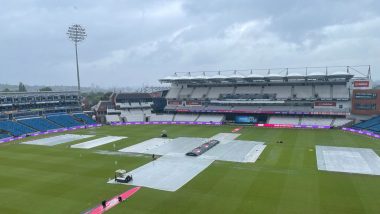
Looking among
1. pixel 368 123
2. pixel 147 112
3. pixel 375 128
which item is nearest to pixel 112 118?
pixel 147 112

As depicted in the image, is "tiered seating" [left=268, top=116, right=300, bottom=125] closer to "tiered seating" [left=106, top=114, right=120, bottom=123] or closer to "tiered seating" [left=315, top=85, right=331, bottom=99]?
"tiered seating" [left=315, top=85, right=331, bottom=99]

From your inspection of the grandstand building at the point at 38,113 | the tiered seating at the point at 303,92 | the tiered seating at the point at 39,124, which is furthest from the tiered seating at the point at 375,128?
the tiered seating at the point at 39,124

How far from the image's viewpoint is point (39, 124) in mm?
80125

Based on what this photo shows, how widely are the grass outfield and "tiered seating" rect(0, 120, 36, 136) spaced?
2349cm

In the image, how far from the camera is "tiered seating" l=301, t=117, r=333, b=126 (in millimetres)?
79400

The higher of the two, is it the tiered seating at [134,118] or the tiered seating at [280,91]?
the tiered seating at [280,91]

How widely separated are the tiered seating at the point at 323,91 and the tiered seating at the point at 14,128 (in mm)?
84660

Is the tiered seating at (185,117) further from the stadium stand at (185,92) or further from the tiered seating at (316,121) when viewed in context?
the tiered seating at (316,121)

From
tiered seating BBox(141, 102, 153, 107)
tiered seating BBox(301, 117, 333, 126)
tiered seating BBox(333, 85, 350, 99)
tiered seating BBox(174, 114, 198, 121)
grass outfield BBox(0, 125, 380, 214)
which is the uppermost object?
tiered seating BBox(333, 85, 350, 99)

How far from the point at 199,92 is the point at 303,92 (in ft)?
120

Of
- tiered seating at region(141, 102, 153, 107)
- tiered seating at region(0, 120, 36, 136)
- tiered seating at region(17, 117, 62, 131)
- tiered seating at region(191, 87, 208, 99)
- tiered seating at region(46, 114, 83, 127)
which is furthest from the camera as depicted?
tiered seating at region(141, 102, 153, 107)

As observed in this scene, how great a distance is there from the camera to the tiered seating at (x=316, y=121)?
260 ft

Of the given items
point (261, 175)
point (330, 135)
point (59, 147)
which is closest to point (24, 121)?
point (59, 147)

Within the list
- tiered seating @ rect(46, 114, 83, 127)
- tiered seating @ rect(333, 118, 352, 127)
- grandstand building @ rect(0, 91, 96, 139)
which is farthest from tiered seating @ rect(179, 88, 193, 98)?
tiered seating @ rect(333, 118, 352, 127)
